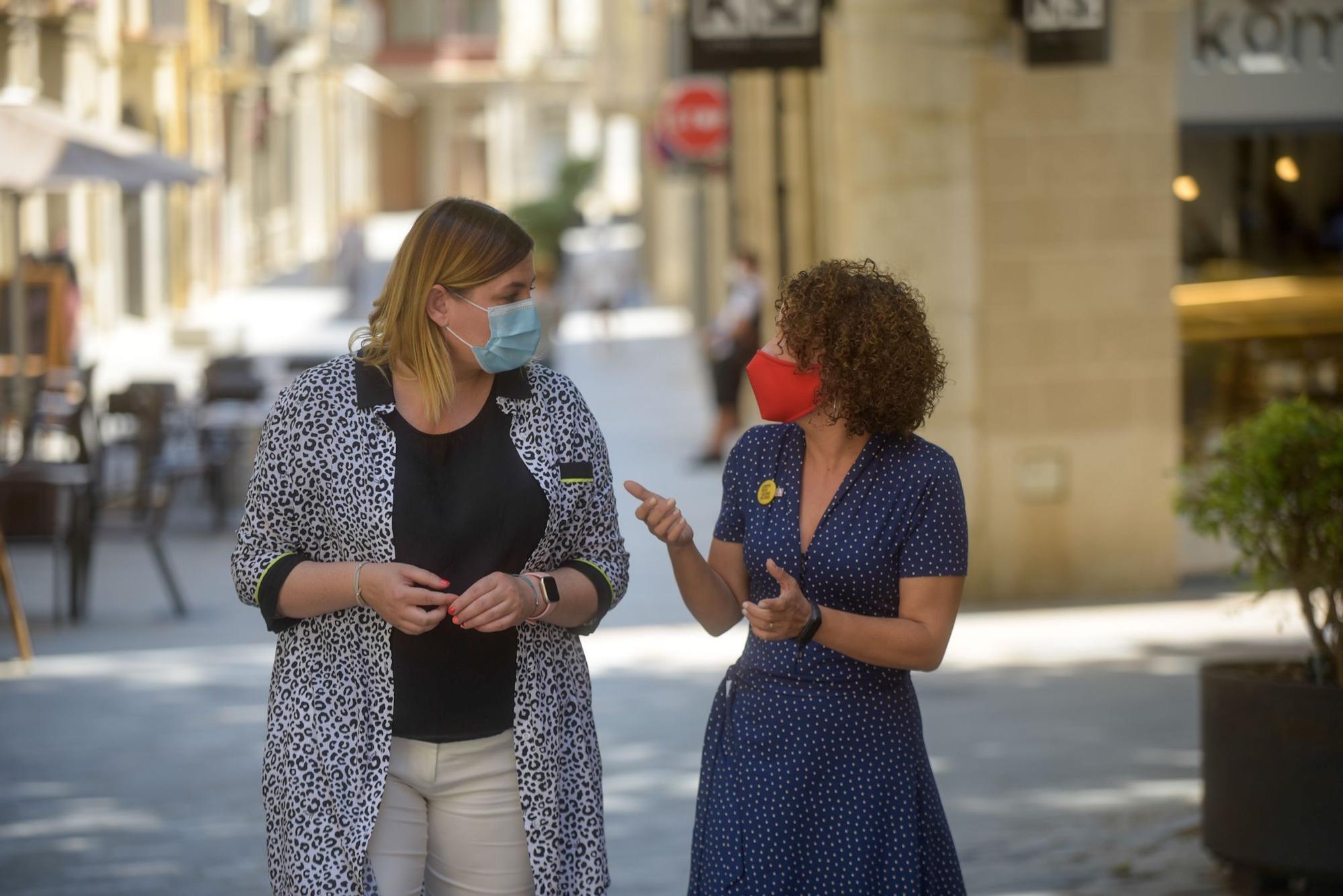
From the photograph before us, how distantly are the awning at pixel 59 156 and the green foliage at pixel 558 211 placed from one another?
20951 millimetres

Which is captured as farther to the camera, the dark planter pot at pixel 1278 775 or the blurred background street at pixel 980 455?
the blurred background street at pixel 980 455

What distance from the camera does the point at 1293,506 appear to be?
536 centimetres

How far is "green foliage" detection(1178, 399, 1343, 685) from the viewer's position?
17.3ft

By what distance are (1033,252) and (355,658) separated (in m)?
7.64

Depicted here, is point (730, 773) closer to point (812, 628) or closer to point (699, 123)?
point (812, 628)

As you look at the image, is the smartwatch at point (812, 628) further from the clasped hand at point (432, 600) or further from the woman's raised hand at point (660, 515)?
the clasped hand at point (432, 600)

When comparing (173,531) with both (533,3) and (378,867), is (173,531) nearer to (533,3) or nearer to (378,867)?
(378,867)

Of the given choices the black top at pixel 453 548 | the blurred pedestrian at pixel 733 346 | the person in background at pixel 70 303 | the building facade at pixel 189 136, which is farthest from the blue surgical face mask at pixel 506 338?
the person in background at pixel 70 303

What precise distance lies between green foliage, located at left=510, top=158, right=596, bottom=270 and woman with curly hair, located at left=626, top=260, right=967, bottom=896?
1295 inches

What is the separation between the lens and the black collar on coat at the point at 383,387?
3.35 metres

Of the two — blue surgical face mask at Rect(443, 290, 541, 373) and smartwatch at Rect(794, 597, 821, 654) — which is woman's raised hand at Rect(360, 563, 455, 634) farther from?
smartwatch at Rect(794, 597, 821, 654)

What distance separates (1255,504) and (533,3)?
63.2 meters

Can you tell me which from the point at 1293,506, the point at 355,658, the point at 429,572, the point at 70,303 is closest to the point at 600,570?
the point at 429,572

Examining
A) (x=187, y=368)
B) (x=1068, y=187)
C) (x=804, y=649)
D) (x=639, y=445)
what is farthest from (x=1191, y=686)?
(x=187, y=368)
